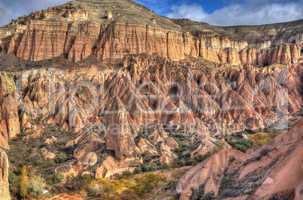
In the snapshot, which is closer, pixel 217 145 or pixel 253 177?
pixel 253 177

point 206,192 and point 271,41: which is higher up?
point 271,41

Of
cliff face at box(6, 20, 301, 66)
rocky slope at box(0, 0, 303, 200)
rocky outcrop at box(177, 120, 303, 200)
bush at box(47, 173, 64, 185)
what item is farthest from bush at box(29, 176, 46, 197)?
cliff face at box(6, 20, 301, 66)

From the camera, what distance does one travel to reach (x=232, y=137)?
2359 inches

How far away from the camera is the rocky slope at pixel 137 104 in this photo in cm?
3070

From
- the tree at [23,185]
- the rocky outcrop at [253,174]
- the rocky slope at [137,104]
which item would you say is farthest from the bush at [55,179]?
the rocky outcrop at [253,174]

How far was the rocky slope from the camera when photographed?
101ft

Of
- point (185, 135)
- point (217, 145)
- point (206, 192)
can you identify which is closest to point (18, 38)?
point (185, 135)

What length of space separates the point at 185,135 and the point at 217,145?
8927 mm

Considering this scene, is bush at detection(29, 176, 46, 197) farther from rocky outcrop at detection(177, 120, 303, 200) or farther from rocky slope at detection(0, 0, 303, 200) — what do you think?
rocky outcrop at detection(177, 120, 303, 200)

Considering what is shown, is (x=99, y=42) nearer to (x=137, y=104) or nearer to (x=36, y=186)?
(x=137, y=104)

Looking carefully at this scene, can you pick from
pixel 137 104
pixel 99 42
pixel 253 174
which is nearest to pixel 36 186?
pixel 253 174

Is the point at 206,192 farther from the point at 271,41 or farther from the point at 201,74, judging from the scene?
the point at 271,41

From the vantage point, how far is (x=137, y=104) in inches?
2453

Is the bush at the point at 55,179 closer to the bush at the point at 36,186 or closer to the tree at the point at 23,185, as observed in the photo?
the bush at the point at 36,186
